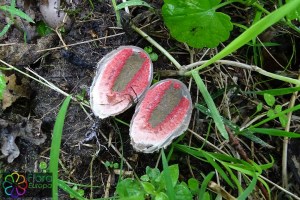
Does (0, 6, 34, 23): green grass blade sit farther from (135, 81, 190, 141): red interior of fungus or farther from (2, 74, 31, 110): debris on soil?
(135, 81, 190, 141): red interior of fungus

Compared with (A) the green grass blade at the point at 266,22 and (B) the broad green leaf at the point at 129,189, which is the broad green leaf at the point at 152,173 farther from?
(A) the green grass blade at the point at 266,22

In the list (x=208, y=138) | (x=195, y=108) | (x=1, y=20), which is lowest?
(x=208, y=138)

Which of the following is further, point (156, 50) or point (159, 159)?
point (156, 50)

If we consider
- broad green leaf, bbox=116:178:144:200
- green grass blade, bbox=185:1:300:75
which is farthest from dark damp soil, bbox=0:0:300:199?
green grass blade, bbox=185:1:300:75

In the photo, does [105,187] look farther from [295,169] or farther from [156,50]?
[295,169]

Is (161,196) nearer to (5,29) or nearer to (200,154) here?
(200,154)

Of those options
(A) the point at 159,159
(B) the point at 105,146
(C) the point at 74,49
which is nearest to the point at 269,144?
(A) the point at 159,159
